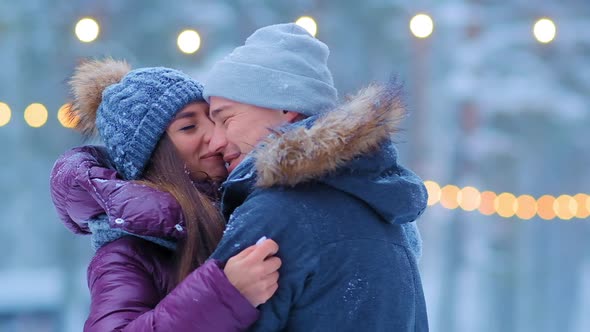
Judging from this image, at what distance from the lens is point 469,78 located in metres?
10.8

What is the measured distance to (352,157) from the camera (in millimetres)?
2025

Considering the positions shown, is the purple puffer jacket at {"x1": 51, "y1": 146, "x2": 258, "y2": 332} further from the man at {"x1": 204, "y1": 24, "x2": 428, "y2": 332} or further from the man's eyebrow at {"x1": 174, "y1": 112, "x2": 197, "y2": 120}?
the man's eyebrow at {"x1": 174, "y1": 112, "x2": 197, "y2": 120}

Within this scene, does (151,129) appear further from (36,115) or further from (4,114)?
(4,114)

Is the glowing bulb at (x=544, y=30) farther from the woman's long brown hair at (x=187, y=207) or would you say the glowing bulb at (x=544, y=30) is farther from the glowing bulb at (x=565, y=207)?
the woman's long brown hair at (x=187, y=207)

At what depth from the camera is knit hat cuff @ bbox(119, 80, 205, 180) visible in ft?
8.05

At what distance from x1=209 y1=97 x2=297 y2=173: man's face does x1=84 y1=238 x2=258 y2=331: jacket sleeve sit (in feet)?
1.15

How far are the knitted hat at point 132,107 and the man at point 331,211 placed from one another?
0.34 m

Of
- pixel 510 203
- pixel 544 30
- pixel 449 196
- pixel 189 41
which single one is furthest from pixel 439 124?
pixel 189 41

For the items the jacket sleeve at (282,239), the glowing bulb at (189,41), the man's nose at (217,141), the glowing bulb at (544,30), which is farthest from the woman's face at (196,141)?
the glowing bulb at (544,30)

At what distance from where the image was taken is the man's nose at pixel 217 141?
7.77ft

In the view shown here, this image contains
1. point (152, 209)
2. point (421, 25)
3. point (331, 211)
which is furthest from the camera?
point (421, 25)

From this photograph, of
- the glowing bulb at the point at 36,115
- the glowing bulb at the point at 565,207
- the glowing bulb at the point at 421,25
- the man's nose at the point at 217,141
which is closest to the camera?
the man's nose at the point at 217,141

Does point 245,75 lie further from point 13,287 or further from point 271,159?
point 13,287

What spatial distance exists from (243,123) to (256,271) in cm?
44
